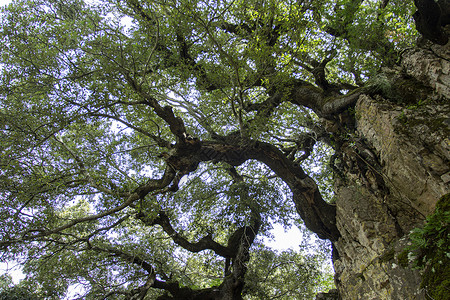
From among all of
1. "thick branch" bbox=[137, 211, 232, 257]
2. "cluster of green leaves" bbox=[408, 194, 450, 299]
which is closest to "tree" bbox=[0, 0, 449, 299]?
"thick branch" bbox=[137, 211, 232, 257]

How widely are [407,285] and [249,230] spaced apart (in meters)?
5.38

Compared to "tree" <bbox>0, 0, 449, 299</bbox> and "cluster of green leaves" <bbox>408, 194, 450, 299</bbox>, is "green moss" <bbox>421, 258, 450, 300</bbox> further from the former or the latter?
"tree" <bbox>0, 0, 449, 299</bbox>

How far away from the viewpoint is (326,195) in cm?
1159

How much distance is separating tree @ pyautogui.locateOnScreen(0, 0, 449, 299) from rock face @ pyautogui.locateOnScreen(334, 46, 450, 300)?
0.21 feet

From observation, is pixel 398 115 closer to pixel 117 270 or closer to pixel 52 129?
pixel 52 129

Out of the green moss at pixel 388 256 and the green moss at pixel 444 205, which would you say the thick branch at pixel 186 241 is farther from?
the green moss at pixel 444 205

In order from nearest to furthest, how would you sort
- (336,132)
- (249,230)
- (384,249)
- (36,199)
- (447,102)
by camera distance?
1. (447,102)
2. (384,249)
3. (36,199)
4. (336,132)
5. (249,230)

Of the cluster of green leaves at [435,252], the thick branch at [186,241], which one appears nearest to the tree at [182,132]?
the thick branch at [186,241]

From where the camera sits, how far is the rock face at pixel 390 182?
5.35m

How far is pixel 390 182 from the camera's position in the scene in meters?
6.07

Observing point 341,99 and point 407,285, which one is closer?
point 407,285

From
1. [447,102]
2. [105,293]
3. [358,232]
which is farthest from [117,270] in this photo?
[447,102]

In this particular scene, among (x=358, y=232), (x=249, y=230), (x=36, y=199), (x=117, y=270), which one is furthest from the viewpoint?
(x=249, y=230)

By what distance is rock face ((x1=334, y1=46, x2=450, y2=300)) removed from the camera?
5.35m
